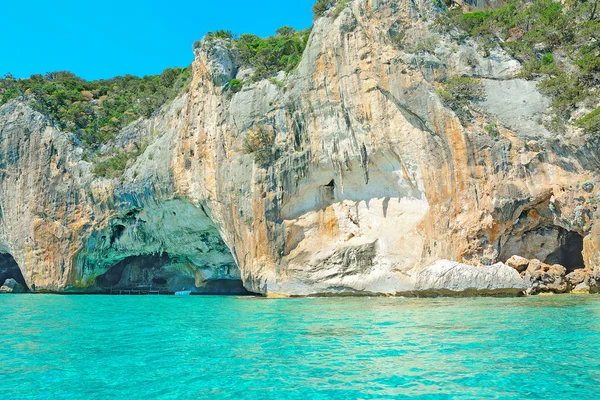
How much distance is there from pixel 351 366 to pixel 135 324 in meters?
8.72

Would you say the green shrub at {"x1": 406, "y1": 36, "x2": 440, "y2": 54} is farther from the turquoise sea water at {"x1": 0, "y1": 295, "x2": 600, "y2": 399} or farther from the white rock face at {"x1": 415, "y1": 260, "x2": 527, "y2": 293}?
the turquoise sea water at {"x1": 0, "y1": 295, "x2": 600, "y2": 399}

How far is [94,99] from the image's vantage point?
49875 mm

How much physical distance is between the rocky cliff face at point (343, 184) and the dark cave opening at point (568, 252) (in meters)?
0.07

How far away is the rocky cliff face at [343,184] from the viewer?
67.1 feet

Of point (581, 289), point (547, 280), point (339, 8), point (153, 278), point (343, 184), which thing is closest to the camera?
point (581, 289)

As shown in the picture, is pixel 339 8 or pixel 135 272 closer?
pixel 339 8

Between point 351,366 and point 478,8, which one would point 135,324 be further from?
point 478,8

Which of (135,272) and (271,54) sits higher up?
(271,54)

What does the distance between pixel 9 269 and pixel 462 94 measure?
39.8 meters

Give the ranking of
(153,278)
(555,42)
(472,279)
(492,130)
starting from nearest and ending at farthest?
1. (472,279)
2. (492,130)
3. (555,42)
4. (153,278)

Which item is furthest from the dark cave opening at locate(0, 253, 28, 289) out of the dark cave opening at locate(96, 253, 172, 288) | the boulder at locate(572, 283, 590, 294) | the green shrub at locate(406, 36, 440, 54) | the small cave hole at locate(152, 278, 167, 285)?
the boulder at locate(572, 283, 590, 294)

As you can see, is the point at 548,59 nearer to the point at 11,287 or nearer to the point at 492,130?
the point at 492,130

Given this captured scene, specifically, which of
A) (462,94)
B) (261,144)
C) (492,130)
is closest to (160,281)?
(261,144)

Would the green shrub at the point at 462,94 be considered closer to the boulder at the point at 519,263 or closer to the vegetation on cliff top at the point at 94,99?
the boulder at the point at 519,263
